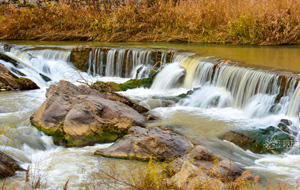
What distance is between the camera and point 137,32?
58.6ft

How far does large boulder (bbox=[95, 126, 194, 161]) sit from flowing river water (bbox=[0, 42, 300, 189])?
Answer: 167 millimetres

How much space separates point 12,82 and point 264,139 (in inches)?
308

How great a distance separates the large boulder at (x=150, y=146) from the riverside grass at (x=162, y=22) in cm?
971

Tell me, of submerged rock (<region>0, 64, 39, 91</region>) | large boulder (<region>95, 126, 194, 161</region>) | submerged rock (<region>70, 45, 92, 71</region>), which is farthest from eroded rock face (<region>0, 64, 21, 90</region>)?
large boulder (<region>95, 126, 194, 161</region>)

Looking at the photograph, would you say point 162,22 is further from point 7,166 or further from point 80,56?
point 7,166

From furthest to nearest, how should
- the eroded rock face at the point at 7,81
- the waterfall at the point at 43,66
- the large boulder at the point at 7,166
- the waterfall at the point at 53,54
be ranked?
the waterfall at the point at 53,54 → the waterfall at the point at 43,66 → the eroded rock face at the point at 7,81 → the large boulder at the point at 7,166

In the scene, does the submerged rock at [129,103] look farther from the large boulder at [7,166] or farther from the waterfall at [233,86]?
the large boulder at [7,166]

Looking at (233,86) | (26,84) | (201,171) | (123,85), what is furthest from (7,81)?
(201,171)

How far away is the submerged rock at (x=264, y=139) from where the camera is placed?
22.5 feet

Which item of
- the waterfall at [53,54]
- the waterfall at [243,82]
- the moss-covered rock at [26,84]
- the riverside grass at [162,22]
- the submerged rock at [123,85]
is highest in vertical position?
the riverside grass at [162,22]

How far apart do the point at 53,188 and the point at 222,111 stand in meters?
5.10

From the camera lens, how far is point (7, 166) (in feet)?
18.8

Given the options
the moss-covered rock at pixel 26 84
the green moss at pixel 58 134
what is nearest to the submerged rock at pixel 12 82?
the moss-covered rock at pixel 26 84

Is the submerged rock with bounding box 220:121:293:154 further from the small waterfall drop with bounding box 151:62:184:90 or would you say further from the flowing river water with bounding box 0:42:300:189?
the small waterfall drop with bounding box 151:62:184:90
